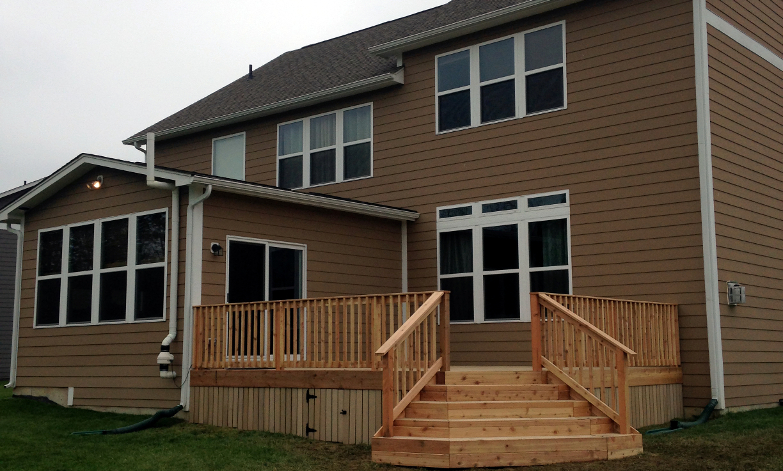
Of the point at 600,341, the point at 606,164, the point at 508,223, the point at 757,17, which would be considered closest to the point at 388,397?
the point at 600,341

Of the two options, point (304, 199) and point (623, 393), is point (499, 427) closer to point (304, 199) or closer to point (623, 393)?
point (623, 393)

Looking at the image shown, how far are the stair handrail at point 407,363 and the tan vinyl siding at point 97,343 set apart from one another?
372 centimetres

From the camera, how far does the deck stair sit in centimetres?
777

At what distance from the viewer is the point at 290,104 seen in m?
15.6

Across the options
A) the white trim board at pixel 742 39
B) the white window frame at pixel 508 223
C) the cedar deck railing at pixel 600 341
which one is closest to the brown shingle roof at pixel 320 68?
the white trim board at pixel 742 39

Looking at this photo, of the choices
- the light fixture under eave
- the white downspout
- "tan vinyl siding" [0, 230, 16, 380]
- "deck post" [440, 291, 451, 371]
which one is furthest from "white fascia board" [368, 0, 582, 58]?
"tan vinyl siding" [0, 230, 16, 380]

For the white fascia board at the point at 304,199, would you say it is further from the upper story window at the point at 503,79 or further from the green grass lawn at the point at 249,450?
the green grass lawn at the point at 249,450

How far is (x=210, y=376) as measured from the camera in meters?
10.6

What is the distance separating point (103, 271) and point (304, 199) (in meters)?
3.16

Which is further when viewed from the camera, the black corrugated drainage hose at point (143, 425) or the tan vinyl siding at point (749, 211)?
the tan vinyl siding at point (749, 211)

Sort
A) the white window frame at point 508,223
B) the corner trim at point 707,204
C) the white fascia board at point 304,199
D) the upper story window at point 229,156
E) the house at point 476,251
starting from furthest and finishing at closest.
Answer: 1. the upper story window at point 229,156
2. the white window frame at point 508,223
3. the white fascia board at point 304,199
4. the corner trim at point 707,204
5. the house at point 476,251

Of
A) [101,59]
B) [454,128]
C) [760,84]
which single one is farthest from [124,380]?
[101,59]

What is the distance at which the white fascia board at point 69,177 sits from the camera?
11.0 metres

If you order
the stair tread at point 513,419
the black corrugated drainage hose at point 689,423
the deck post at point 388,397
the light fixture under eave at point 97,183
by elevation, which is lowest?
the black corrugated drainage hose at point 689,423
